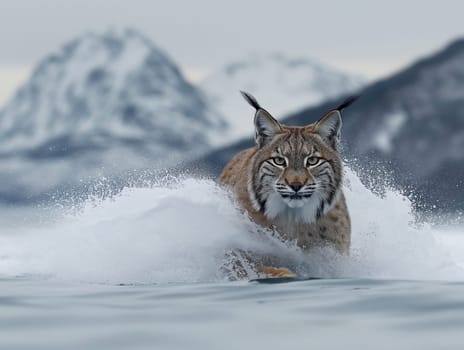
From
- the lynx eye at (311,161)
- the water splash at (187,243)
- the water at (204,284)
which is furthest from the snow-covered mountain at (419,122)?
the lynx eye at (311,161)

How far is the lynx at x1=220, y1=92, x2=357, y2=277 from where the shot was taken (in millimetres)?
12992

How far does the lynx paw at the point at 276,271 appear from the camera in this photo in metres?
12.8

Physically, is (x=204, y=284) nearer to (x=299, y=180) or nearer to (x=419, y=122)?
(x=299, y=180)

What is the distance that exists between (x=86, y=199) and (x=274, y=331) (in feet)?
24.5

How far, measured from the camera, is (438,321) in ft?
31.3

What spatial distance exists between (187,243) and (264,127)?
1.86 m

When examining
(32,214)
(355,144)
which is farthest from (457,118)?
(32,214)

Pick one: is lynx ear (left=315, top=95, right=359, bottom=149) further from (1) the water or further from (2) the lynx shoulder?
(1) the water

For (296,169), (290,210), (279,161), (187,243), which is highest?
(279,161)

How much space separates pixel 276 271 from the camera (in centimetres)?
1290

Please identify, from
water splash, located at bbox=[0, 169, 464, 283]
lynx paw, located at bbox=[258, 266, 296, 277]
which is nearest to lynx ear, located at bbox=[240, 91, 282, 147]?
water splash, located at bbox=[0, 169, 464, 283]

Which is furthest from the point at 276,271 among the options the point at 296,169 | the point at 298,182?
the point at 296,169

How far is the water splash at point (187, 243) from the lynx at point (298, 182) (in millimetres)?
216

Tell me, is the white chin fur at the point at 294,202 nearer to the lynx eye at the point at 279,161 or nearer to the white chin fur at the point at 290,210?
the white chin fur at the point at 290,210
